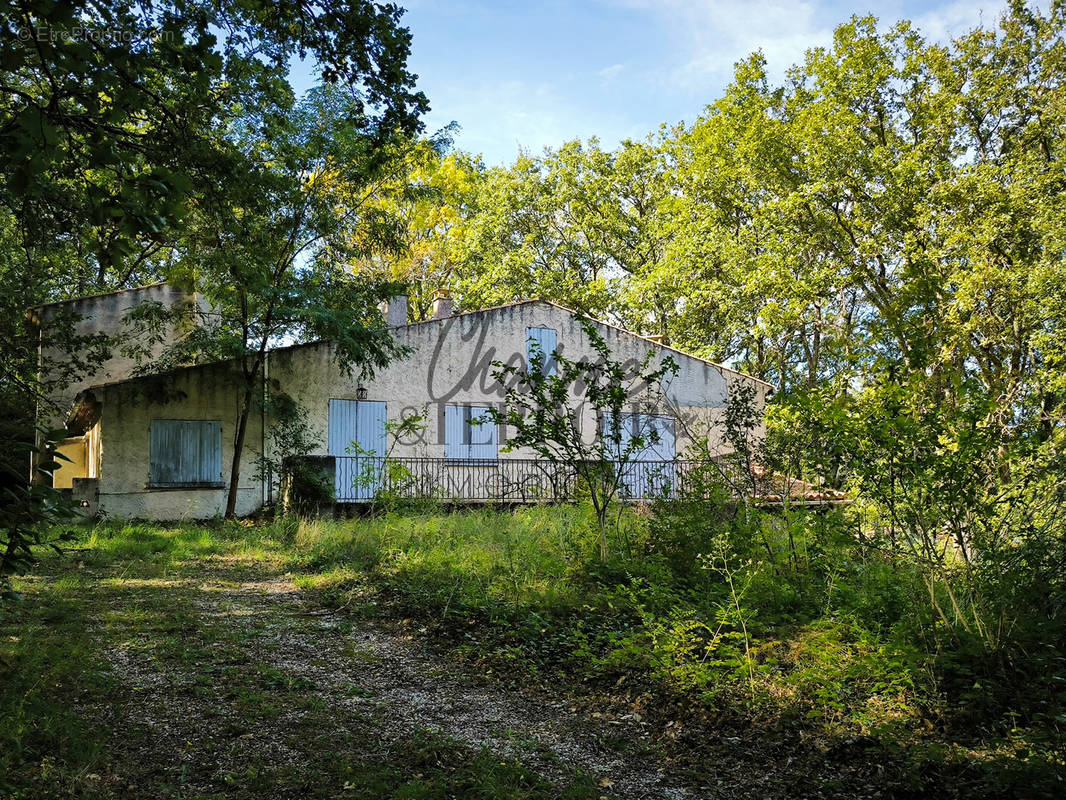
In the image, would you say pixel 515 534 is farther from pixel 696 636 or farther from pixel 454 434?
pixel 454 434

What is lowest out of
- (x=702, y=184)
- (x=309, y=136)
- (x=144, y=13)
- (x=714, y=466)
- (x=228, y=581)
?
(x=228, y=581)

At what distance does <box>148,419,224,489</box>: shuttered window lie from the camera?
→ 610 inches

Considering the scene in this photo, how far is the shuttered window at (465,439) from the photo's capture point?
18219 millimetres

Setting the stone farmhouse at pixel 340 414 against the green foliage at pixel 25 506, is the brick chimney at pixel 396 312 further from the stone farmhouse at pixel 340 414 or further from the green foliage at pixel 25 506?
the green foliage at pixel 25 506

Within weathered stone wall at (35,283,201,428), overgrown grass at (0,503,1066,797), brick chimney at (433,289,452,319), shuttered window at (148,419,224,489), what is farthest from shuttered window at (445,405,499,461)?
overgrown grass at (0,503,1066,797)

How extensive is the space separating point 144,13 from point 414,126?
2.10 m

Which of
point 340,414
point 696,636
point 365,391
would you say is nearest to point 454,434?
point 365,391

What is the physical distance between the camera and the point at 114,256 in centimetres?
341

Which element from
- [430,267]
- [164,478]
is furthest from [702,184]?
[164,478]

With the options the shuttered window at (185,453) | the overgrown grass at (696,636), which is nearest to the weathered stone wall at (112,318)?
the shuttered window at (185,453)

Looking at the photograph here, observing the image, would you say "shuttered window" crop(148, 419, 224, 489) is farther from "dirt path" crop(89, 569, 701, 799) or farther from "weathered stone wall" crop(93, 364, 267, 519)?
"dirt path" crop(89, 569, 701, 799)

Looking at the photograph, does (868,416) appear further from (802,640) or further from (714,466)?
(714,466)

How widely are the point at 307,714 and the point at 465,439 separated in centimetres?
1431

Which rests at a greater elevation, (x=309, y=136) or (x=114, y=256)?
(x=309, y=136)
